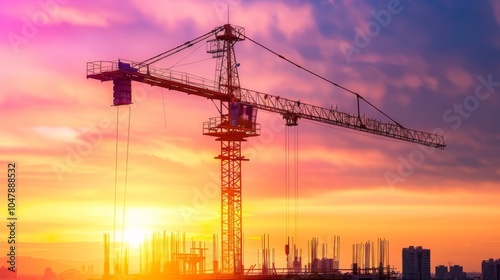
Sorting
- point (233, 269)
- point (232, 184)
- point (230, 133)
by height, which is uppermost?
point (230, 133)

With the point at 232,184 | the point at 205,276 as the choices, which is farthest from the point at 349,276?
the point at 232,184

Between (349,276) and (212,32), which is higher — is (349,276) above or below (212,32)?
below

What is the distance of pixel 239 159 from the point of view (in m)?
116

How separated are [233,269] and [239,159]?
15.5m

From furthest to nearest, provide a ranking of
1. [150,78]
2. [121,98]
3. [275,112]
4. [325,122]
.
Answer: [325,122] → [275,112] → [150,78] → [121,98]

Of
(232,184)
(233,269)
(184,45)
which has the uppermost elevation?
(184,45)

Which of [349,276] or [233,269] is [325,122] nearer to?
[233,269]

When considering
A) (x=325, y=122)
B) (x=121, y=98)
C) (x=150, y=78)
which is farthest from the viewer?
(x=325, y=122)

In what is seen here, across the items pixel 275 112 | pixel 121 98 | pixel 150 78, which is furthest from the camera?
pixel 275 112

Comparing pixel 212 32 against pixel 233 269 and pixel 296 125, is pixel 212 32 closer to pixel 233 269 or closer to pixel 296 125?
pixel 296 125

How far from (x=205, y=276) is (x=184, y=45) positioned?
3567cm

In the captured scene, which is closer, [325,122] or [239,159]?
[239,159]

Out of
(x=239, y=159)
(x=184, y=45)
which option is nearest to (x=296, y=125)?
(x=239, y=159)

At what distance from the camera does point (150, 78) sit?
336 feet
